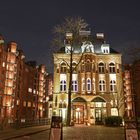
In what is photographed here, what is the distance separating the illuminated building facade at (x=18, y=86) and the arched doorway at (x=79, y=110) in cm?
971

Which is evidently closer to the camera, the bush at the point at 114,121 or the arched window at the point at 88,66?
the bush at the point at 114,121

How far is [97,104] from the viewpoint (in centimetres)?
4453

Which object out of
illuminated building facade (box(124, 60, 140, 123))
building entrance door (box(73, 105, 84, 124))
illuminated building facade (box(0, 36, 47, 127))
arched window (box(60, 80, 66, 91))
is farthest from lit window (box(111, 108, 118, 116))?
illuminated building facade (box(0, 36, 47, 127))

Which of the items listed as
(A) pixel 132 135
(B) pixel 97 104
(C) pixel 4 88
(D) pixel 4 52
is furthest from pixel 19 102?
(A) pixel 132 135

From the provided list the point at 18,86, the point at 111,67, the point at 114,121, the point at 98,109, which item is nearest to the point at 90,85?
the point at 98,109

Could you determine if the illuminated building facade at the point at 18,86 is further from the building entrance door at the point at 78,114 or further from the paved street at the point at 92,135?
the paved street at the point at 92,135

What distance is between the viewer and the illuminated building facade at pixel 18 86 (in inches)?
1763

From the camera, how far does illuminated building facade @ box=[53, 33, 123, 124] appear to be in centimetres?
4431

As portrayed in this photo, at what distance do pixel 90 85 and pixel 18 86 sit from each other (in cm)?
2065

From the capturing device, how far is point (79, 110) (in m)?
44.8

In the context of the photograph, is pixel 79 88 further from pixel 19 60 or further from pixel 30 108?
pixel 30 108

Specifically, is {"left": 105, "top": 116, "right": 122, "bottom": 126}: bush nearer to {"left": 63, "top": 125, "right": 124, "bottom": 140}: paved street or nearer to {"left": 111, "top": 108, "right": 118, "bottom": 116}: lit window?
{"left": 111, "top": 108, "right": 118, "bottom": 116}: lit window

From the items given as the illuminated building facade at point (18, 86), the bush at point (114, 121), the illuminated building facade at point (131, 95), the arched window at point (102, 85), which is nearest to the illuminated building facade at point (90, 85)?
the arched window at point (102, 85)

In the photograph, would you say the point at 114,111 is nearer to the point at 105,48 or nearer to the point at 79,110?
the point at 79,110
